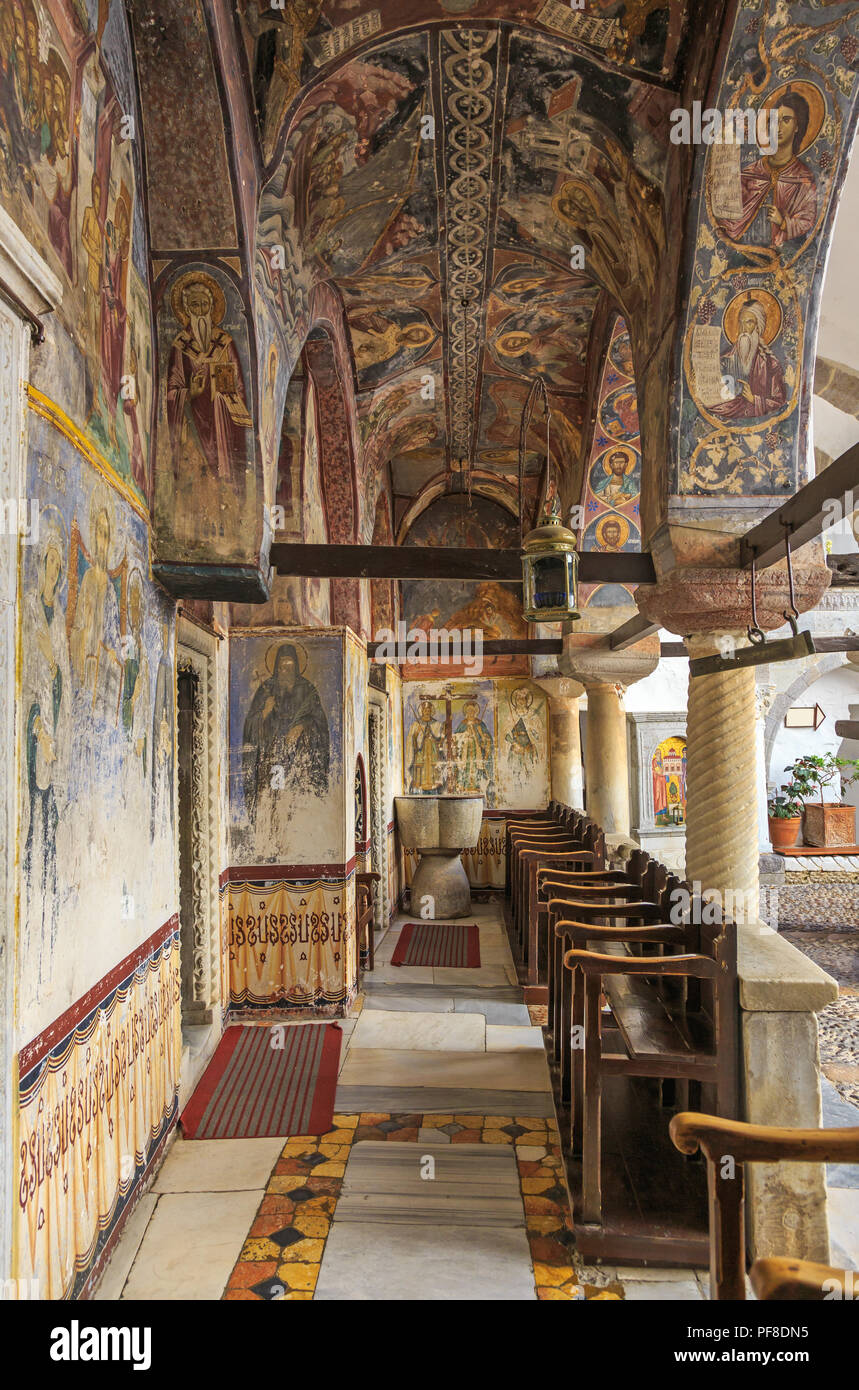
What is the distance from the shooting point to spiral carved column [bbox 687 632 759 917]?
5.00m

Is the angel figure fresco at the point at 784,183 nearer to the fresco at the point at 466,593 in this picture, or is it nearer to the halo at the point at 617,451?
the halo at the point at 617,451

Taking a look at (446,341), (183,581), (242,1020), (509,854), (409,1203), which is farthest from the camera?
(509,854)

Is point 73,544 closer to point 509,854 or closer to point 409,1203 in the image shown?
point 409,1203

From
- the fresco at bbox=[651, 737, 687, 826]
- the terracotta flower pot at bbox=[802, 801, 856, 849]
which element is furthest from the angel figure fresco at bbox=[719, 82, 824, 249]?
the terracotta flower pot at bbox=[802, 801, 856, 849]

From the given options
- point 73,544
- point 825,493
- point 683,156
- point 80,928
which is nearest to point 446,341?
point 683,156

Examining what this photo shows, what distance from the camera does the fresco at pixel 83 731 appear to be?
8.93 feet

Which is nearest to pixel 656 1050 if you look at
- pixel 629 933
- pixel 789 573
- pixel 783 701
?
pixel 629 933

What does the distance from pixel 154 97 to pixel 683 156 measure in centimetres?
276

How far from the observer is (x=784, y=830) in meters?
15.6

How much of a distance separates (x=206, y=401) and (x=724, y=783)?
365 centimetres

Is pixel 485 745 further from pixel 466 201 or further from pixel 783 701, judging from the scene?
pixel 466 201

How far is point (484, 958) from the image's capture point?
899 cm

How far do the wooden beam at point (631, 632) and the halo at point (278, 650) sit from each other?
117 inches

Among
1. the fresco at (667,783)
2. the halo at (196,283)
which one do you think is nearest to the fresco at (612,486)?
the halo at (196,283)
